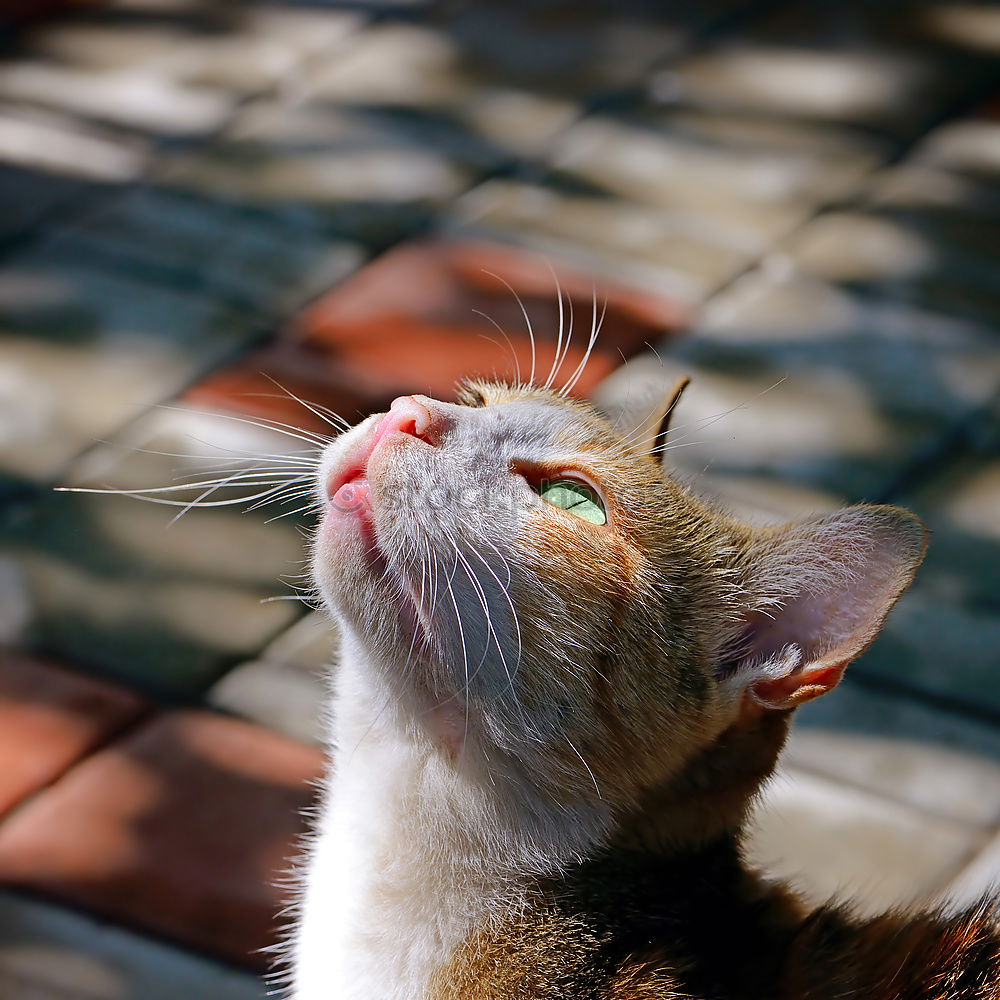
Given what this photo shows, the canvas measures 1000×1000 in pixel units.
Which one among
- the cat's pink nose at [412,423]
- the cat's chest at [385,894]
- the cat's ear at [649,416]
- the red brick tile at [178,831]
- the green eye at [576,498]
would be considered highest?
the cat's pink nose at [412,423]

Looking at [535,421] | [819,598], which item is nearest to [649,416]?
[535,421]

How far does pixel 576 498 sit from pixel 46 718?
1413 millimetres

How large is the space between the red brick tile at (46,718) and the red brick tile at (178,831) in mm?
41

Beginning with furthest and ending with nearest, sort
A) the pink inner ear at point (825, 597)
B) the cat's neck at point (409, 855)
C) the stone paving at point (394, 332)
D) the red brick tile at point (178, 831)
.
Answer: the stone paving at point (394, 332) < the red brick tile at point (178, 831) < the cat's neck at point (409, 855) < the pink inner ear at point (825, 597)

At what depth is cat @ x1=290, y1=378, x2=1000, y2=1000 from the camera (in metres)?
1.90

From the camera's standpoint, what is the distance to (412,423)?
76.8 inches

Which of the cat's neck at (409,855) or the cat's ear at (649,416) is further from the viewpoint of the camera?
the cat's ear at (649,416)

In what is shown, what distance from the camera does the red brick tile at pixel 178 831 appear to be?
256cm

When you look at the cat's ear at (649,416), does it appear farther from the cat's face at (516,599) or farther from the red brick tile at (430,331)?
the red brick tile at (430,331)

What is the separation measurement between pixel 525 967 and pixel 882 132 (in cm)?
378

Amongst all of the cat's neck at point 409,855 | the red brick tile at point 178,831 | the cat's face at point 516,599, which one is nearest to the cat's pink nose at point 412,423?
the cat's face at point 516,599

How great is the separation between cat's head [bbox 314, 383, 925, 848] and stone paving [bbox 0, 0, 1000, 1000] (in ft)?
Result: 1.94

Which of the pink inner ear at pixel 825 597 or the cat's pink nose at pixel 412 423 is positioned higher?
the cat's pink nose at pixel 412 423

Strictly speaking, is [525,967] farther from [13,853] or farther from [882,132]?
[882,132]
